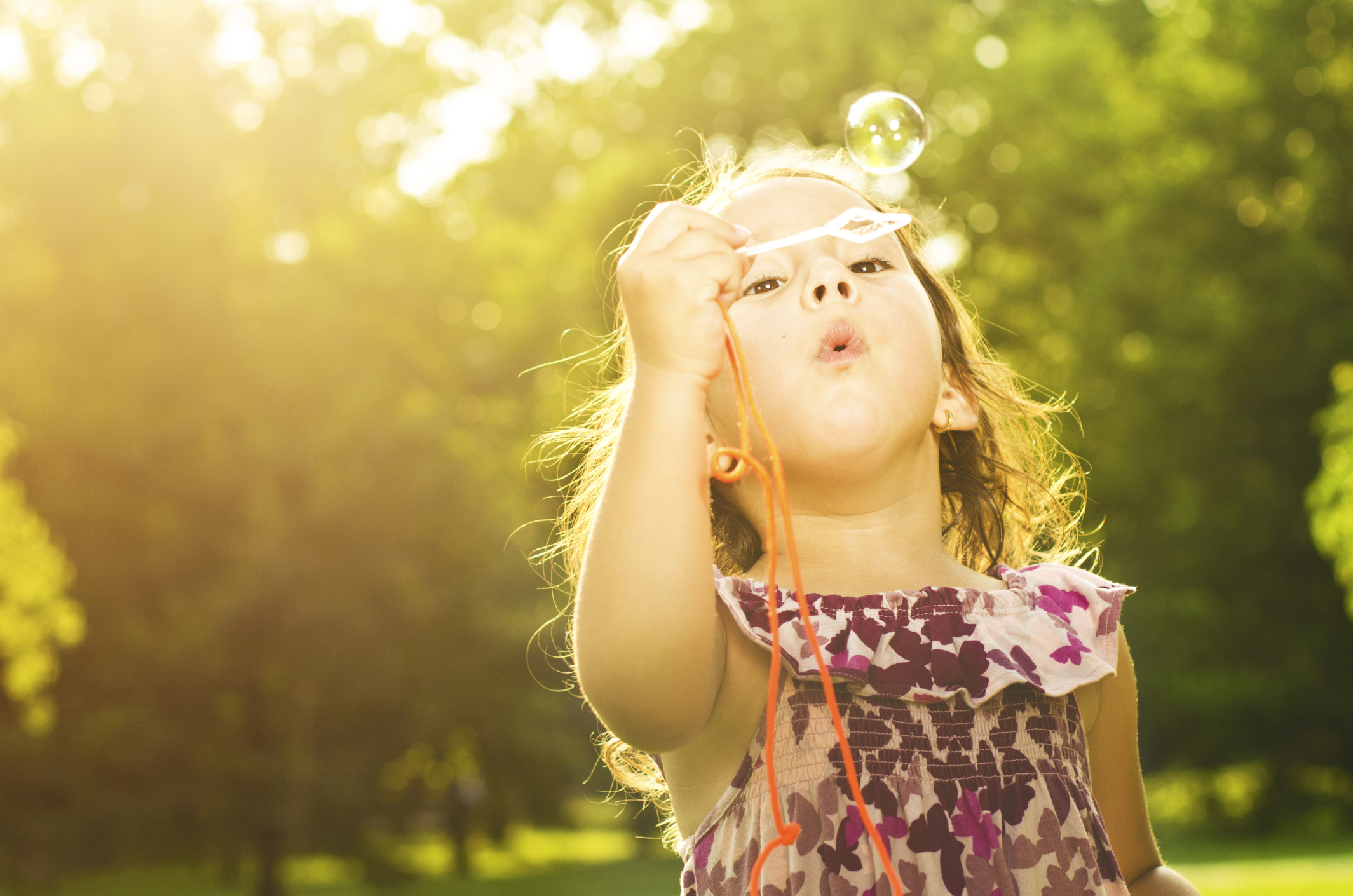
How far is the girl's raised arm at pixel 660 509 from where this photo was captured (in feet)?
5.05

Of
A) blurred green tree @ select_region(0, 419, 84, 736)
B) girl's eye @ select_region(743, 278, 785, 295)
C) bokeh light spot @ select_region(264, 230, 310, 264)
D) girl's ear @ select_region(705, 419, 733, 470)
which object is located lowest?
blurred green tree @ select_region(0, 419, 84, 736)

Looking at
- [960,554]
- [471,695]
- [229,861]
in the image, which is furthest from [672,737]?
[229,861]

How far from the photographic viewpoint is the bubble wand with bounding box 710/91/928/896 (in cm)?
158

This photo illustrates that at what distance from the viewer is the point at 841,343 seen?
198 centimetres

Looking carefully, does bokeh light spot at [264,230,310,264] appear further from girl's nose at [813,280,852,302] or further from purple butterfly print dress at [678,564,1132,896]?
purple butterfly print dress at [678,564,1132,896]

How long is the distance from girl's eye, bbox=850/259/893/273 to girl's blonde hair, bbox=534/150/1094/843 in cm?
33

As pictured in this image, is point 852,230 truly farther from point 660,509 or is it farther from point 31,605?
point 31,605

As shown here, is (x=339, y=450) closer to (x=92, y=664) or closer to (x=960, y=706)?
(x=92, y=664)

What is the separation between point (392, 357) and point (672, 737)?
1452cm

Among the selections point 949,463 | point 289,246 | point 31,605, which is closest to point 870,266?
point 949,463

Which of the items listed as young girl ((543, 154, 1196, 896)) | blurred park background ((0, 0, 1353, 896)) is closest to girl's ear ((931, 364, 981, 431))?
young girl ((543, 154, 1196, 896))

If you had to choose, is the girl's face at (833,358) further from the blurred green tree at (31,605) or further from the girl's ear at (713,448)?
the blurred green tree at (31,605)

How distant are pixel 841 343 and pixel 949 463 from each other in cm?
89

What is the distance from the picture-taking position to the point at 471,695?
1485 cm
